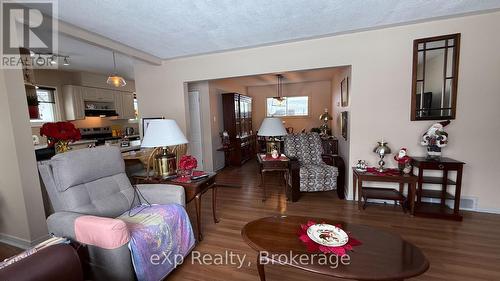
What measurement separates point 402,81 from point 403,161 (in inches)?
42.7

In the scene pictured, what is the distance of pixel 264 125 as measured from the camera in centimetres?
354

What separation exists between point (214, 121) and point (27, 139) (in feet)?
11.1

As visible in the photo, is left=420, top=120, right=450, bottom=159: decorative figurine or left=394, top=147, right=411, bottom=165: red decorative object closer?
left=420, top=120, right=450, bottom=159: decorative figurine

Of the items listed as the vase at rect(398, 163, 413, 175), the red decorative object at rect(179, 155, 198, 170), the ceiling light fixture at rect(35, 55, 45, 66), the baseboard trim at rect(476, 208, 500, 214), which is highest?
the ceiling light fixture at rect(35, 55, 45, 66)

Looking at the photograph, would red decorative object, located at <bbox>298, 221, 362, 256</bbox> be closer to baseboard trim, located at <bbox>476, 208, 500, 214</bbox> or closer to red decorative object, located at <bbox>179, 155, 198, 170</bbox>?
red decorative object, located at <bbox>179, 155, 198, 170</bbox>

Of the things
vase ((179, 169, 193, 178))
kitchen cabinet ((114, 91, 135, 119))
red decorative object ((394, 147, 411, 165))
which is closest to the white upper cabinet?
kitchen cabinet ((114, 91, 135, 119))

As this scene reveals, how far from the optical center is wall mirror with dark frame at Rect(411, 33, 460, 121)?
8.79 ft

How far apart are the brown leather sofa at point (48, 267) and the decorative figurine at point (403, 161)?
3342 mm

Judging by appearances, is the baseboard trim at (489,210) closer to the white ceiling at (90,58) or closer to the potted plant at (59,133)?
the potted plant at (59,133)

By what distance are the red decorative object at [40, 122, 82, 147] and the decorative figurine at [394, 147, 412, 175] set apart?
13.0 feet

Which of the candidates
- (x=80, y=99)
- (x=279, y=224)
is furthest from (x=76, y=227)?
(x=80, y=99)

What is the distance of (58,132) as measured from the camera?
2.25 meters

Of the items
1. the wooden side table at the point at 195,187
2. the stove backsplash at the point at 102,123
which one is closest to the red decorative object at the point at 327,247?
the wooden side table at the point at 195,187

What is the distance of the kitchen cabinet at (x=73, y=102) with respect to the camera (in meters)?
4.96
